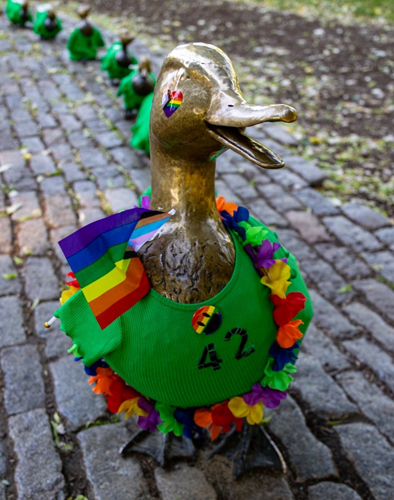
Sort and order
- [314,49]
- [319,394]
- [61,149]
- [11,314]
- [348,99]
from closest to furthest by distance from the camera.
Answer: [319,394] → [11,314] → [61,149] → [348,99] → [314,49]

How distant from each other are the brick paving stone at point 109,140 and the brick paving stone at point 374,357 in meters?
2.84

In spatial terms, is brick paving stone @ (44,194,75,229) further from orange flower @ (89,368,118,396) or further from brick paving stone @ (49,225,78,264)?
orange flower @ (89,368,118,396)

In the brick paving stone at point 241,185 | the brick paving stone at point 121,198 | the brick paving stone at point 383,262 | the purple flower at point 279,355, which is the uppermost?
the purple flower at point 279,355

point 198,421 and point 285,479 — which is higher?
point 198,421

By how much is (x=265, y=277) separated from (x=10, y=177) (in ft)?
9.95

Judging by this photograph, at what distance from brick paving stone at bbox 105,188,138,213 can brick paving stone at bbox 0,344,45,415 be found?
4.60 feet

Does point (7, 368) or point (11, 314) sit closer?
point (7, 368)

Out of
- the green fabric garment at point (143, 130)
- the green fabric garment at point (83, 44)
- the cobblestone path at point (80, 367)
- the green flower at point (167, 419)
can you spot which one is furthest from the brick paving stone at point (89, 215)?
the green fabric garment at point (83, 44)

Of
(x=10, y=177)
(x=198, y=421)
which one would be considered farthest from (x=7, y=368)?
(x=10, y=177)

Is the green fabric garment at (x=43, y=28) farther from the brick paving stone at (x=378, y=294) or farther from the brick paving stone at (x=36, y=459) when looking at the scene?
the brick paving stone at (x=36, y=459)

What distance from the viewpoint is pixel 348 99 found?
596cm

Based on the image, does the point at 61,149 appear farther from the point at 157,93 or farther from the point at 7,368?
the point at 157,93

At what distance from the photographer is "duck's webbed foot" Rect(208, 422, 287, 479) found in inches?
84.0

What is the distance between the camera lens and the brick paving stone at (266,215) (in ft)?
12.3
